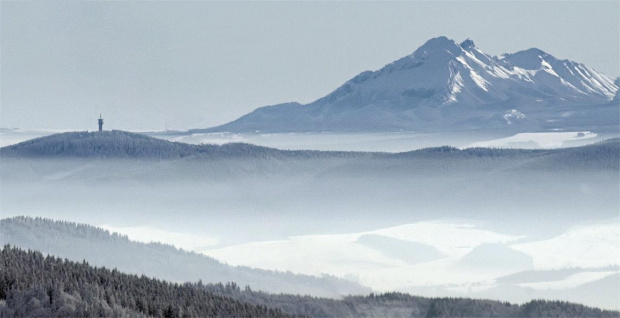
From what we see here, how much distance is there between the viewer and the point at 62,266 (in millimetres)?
113688

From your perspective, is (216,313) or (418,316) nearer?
(216,313)

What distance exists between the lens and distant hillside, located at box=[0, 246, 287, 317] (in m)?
93.4

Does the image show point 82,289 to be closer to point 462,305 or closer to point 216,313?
point 216,313

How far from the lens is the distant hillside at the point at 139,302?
9450 cm

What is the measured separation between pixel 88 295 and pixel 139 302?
18.2ft

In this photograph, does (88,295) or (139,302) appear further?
(139,302)

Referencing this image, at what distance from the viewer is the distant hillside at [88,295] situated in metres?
93.4

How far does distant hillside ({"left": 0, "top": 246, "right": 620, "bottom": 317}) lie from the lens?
9450 cm

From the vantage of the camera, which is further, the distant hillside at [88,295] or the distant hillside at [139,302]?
the distant hillside at [139,302]

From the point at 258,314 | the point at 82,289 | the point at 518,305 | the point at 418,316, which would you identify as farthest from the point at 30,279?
the point at 518,305

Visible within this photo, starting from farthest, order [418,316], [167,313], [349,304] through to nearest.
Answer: [349,304]
[418,316]
[167,313]

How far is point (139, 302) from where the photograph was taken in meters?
103

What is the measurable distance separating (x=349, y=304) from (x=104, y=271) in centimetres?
5068

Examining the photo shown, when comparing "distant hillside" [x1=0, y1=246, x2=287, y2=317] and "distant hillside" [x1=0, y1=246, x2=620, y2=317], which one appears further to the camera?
"distant hillside" [x1=0, y1=246, x2=620, y2=317]
